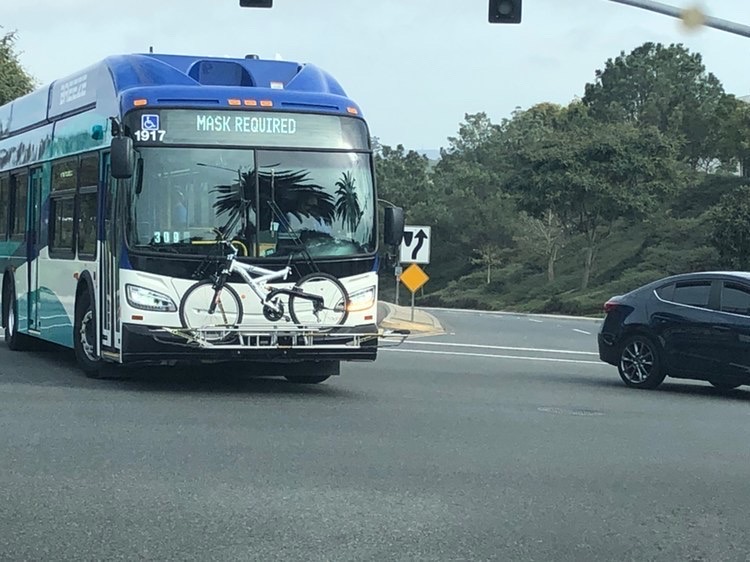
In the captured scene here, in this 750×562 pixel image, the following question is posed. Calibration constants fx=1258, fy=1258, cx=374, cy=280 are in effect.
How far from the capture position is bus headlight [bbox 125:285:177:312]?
505 inches

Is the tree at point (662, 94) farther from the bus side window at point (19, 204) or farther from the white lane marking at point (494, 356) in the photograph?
the bus side window at point (19, 204)

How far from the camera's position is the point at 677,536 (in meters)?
7.35

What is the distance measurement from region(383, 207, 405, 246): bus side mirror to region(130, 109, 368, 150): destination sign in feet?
2.93

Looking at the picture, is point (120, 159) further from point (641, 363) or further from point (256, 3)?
point (641, 363)

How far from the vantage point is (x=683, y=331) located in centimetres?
1591

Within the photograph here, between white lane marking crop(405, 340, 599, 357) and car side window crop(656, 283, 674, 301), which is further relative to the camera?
white lane marking crop(405, 340, 599, 357)

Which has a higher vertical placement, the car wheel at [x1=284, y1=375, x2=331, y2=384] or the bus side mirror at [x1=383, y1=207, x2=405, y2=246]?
the bus side mirror at [x1=383, y1=207, x2=405, y2=246]

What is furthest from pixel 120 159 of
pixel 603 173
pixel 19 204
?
pixel 603 173

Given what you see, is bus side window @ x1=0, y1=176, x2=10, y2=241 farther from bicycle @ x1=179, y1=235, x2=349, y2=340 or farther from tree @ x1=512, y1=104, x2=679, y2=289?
tree @ x1=512, y1=104, x2=679, y2=289

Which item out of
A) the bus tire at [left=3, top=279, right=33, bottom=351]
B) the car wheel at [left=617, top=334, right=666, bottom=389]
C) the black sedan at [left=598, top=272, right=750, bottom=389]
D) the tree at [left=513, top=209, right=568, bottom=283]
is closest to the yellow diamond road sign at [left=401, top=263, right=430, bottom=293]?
the bus tire at [left=3, top=279, right=33, bottom=351]

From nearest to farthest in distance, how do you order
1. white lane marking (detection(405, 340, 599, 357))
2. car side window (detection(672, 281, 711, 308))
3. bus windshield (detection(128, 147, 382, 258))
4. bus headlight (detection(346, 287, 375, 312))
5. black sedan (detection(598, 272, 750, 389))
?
bus windshield (detection(128, 147, 382, 258)) < bus headlight (detection(346, 287, 375, 312)) < black sedan (detection(598, 272, 750, 389)) < car side window (detection(672, 281, 711, 308)) < white lane marking (detection(405, 340, 599, 357))

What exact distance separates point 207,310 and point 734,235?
140 feet

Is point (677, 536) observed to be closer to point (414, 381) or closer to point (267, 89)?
point (267, 89)

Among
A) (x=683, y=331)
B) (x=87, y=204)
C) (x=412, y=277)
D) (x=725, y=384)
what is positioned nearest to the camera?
(x=87, y=204)
